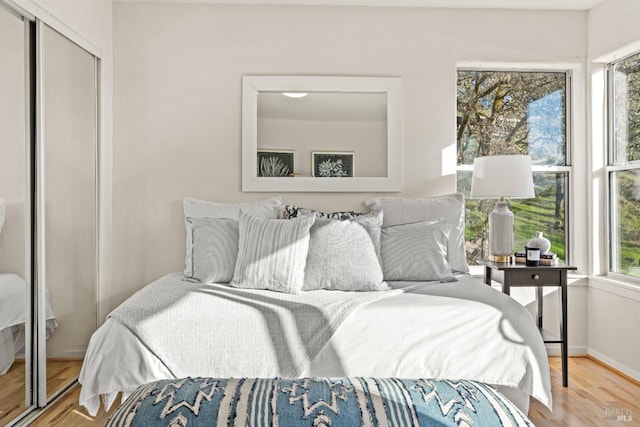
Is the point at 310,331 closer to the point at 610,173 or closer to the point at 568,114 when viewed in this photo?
the point at 610,173

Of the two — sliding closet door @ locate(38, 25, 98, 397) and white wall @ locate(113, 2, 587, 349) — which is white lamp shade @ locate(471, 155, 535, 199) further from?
sliding closet door @ locate(38, 25, 98, 397)

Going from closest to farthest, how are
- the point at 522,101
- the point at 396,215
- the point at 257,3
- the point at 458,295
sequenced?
the point at 458,295 < the point at 396,215 < the point at 257,3 < the point at 522,101

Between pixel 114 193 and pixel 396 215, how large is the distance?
2011 mm

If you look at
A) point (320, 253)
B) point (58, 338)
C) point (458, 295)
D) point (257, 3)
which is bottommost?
point (58, 338)

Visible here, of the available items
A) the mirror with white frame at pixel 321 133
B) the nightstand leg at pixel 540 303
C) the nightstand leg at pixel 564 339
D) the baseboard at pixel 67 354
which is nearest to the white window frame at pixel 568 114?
the nightstand leg at pixel 540 303

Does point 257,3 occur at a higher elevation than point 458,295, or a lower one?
higher

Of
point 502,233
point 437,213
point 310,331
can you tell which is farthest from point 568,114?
point 310,331

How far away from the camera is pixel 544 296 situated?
4.02 metres

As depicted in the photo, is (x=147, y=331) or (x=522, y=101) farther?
(x=522, y=101)

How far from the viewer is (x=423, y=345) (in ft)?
8.43

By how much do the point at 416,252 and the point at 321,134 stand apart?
1.17 meters

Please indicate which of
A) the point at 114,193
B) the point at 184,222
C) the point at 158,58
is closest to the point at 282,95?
the point at 158,58

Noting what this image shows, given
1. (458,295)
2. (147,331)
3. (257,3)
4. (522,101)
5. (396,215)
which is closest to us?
(147,331)

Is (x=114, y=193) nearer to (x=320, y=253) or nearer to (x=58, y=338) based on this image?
(x=58, y=338)
